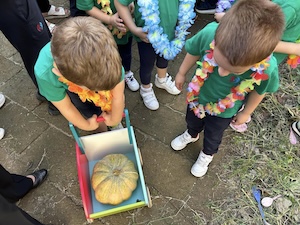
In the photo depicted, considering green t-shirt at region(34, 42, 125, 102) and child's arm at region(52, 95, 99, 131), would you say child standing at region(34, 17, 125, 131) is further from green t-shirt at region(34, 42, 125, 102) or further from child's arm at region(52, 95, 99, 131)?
child's arm at region(52, 95, 99, 131)

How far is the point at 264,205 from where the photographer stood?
2.28m

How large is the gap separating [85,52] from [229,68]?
0.68 metres

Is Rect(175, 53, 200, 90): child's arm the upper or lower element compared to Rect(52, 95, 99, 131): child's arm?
upper

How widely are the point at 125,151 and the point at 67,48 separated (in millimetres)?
1157

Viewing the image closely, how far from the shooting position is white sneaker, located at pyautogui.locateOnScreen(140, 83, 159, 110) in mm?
2705

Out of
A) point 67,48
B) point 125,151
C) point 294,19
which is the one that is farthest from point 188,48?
point 125,151

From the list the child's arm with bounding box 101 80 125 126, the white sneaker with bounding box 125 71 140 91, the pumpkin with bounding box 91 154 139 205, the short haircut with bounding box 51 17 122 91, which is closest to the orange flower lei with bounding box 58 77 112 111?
the child's arm with bounding box 101 80 125 126

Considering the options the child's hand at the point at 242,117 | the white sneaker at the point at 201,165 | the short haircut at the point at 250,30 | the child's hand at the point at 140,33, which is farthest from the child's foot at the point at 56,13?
the short haircut at the point at 250,30

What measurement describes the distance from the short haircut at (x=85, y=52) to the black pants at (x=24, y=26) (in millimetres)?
649

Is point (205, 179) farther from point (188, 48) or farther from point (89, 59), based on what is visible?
point (89, 59)

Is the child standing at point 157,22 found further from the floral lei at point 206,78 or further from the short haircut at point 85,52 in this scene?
the short haircut at point 85,52

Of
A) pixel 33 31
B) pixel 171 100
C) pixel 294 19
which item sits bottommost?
pixel 171 100

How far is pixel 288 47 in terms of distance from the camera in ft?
6.07

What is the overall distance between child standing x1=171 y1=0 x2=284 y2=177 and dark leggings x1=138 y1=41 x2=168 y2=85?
1.48 feet
